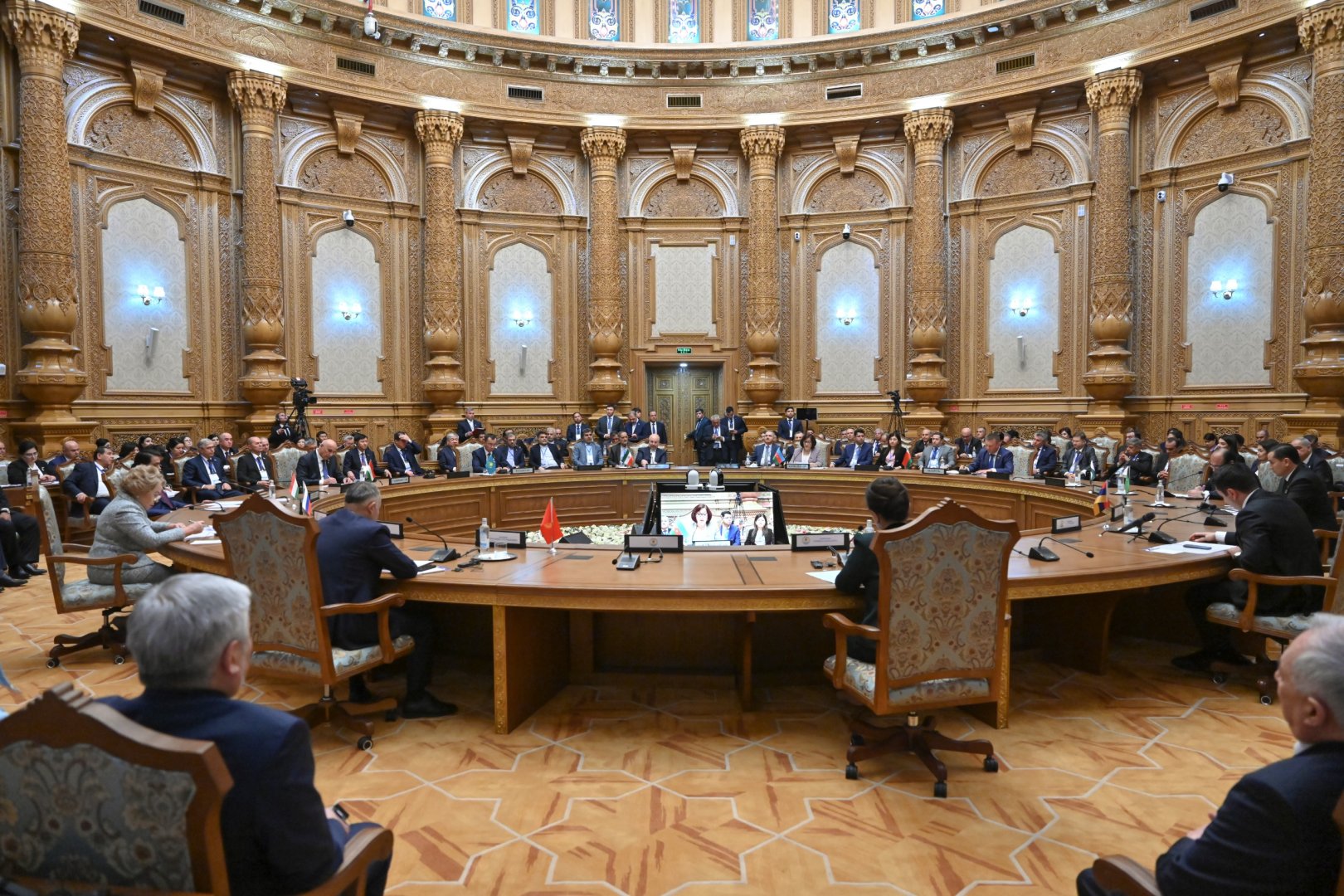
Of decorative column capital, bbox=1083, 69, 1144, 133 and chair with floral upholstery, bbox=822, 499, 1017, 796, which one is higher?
decorative column capital, bbox=1083, 69, 1144, 133

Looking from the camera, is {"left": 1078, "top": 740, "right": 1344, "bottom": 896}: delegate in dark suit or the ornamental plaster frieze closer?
{"left": 1078, "top": 740, "right": 1344, "bottom": 896}: delegate in dark suit

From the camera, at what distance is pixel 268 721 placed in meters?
1.45

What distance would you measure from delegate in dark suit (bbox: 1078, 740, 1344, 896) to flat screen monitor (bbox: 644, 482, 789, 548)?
13.7 ft

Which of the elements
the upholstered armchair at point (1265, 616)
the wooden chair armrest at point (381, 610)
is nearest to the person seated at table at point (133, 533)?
the wooden chair armrest at point (381, 610)

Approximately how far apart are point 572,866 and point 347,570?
Answer: 163cm

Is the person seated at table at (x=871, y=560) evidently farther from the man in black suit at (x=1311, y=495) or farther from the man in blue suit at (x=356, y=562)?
the man in black suit at (x=1311, y=495)

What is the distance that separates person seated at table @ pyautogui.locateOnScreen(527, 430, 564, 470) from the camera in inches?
446

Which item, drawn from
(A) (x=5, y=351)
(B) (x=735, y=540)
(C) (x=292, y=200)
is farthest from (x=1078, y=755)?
(C) (x=292, y=200)

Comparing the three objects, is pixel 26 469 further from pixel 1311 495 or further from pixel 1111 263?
pixel 1111 263

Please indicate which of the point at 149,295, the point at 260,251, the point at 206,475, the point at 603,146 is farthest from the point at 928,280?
the point at 149,295

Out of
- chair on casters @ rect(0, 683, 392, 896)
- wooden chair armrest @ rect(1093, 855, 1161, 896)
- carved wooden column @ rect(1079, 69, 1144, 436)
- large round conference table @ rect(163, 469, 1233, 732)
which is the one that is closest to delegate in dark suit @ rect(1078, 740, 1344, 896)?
wooden chair armrest @ rect(1093, 855, 1161, 896)

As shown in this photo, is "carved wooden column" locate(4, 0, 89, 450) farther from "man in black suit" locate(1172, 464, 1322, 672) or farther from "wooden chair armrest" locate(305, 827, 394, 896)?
"man in black suit" locate(1172, 464, 1322, 672)

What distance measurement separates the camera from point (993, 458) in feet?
33.3

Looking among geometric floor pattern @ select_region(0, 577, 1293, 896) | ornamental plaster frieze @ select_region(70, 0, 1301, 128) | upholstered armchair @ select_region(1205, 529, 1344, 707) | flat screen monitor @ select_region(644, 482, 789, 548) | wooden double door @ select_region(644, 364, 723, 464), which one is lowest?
geometric floor pattern @ select_region(0, 577, 1293, 896)
